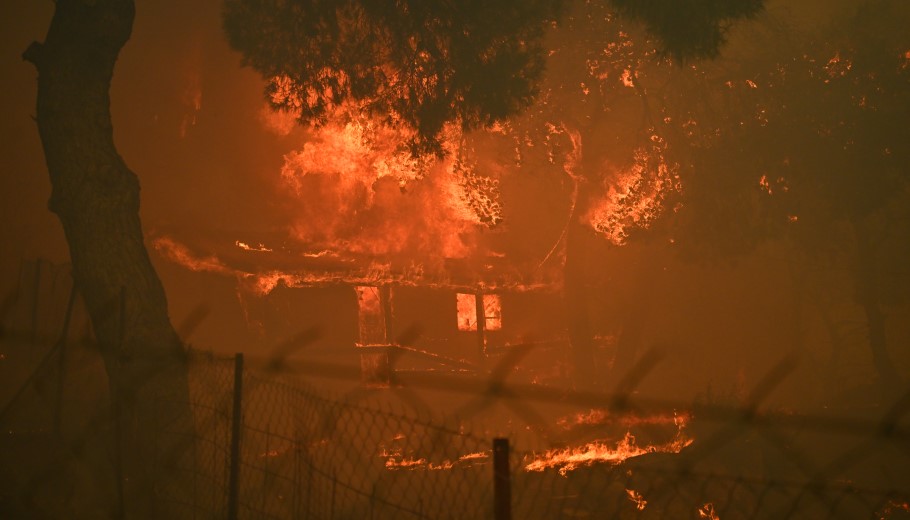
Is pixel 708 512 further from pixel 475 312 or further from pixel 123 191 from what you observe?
pixel 475 312

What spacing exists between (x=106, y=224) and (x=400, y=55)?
20.3 feet

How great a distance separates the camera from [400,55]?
13.0m

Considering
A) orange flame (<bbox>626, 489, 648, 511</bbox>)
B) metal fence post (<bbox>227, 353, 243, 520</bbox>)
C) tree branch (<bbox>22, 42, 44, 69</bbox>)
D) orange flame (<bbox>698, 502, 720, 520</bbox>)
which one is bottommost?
orange flame (<bbox>698, 502, 720, 520</bbox>)

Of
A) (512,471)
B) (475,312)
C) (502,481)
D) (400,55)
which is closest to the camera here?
(502,481)

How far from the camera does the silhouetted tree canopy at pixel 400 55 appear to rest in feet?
41.5

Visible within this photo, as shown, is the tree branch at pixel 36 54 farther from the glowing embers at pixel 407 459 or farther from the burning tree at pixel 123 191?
the glowing embers at pixel 407 459

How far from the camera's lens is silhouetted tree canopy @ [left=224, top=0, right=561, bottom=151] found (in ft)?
41.5

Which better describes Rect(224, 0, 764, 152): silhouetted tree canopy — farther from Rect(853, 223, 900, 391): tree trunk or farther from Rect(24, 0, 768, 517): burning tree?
Rect(853, 223, 900, 391): tree trunk

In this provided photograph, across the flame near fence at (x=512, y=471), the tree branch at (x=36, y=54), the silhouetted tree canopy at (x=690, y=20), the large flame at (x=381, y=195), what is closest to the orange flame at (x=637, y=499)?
the flame near fence at (x=512, y=471)

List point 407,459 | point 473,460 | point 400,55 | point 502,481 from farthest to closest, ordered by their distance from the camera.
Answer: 1. point 407,459
2. point 473,460
3. point 400,55
4. point 502,481

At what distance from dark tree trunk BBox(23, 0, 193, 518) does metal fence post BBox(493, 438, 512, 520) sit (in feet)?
18.5

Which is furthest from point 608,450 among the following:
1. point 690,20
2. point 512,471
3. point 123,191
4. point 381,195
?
point 123,191

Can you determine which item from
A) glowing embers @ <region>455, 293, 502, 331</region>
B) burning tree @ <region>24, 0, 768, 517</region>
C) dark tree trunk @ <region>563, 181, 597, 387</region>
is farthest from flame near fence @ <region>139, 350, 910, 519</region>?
dark tree trunk @ <region>563, 181, 597, 387</region>

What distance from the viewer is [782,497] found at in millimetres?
10422
